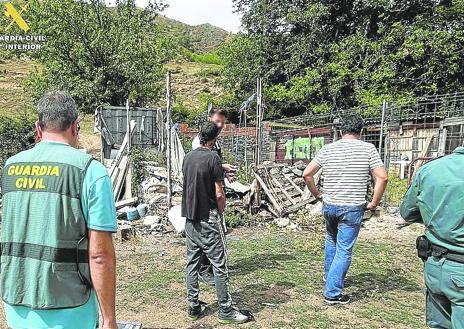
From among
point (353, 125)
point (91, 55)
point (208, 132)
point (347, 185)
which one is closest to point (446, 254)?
point (347, 185)

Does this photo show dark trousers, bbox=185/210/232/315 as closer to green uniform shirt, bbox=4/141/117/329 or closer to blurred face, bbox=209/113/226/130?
blurred face, bbox=209/113/226/130

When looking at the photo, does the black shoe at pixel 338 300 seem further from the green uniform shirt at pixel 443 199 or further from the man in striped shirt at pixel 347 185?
the green uniform shirt at pixel 443 199

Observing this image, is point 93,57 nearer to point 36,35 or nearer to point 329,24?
point 36,35

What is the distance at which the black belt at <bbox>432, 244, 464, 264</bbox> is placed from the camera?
7.34ft

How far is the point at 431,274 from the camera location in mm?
2393

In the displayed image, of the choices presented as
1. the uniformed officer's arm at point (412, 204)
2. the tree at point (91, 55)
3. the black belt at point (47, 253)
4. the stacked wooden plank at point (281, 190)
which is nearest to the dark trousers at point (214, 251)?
the uniformed officer's arm at point (412, 204)

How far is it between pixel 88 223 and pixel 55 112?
0.53 meters

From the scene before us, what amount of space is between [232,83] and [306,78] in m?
5.70

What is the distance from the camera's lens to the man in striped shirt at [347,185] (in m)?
4.07

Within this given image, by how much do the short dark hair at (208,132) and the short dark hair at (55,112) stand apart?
6.92 feet

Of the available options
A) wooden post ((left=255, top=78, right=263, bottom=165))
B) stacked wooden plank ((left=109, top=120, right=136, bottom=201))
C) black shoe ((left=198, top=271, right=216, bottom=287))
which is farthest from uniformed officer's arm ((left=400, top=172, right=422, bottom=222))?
stacked wooden plank ((left=109, top=120, right=136, bottom=201))

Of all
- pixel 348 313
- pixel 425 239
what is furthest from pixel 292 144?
pixel 425 239

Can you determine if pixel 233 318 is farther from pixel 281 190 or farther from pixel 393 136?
pixel 393 136

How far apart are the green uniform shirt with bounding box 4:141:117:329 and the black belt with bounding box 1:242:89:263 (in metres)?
0.14
